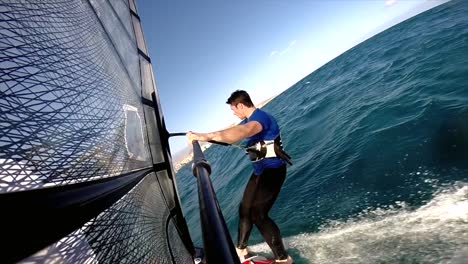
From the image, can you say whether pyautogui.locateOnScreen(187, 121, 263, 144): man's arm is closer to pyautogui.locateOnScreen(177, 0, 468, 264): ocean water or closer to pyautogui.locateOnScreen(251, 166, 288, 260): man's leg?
pyautogui.locateOnScreen(251, 166, 288, 260): man's leg

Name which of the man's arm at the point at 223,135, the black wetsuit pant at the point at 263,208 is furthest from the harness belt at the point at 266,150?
the man's arm at the point at 223,135

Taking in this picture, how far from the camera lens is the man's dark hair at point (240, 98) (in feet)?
15.2

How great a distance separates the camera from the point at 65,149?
1.11 metres

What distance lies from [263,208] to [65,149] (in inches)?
143

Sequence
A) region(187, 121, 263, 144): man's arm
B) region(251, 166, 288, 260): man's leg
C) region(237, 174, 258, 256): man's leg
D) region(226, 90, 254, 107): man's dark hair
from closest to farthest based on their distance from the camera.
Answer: region(187, 121, 263, 144): man's arm
region(251, 166, 288, 260): man's leg
region(237, 174, 258, 256): man's leg
region(226, 90, 254, 107): man's dark hair

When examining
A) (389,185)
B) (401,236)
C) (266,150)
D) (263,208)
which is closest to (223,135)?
(266,150)

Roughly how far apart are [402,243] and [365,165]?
12.2ft

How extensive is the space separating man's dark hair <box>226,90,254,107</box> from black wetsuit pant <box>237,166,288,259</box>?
1.13m

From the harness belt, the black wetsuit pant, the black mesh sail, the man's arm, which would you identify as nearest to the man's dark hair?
the harness belt

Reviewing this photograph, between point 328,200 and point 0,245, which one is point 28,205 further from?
point 328,200

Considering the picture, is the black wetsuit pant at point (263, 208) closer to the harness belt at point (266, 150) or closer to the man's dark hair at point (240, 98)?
the harness belt at point (266, 150)

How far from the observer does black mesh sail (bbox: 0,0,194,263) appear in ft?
2.36

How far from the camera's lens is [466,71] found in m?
9.97

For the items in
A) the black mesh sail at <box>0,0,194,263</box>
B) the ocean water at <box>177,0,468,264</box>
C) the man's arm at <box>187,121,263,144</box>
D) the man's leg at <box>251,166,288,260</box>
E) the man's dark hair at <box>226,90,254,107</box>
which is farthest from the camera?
the man's dark hair at <box>226,90,254,107</box>
